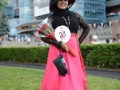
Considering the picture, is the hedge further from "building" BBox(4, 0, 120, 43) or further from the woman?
"building" BBox(4, 0, 120, 43)

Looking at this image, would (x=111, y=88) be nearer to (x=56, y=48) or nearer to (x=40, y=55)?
(x=56, y=48)

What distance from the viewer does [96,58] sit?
13.7 metres

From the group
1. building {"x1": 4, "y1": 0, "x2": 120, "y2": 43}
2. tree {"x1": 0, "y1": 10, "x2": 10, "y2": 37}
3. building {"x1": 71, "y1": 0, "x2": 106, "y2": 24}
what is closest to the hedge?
building {"x1": 4, "y1": 0, "x2": 120, "y2": 43}

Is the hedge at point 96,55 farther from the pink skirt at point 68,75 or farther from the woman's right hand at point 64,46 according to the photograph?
the woman's right hand at point 64,46

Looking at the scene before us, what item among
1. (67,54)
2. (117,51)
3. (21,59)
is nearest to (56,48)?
(67,54)

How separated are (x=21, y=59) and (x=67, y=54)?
17.2 meters

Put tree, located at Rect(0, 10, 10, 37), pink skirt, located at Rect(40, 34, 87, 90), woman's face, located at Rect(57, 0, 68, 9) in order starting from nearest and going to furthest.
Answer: pink skirt, located at Rect(40, 34, 87, 90), woman's face, located at Rect(57, 0, 68, 9), tree, located at Rect(0, 10, 10, 37)

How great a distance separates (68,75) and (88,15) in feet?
193

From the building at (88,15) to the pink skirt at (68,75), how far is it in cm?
3829

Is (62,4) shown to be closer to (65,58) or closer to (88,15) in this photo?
(65,58)

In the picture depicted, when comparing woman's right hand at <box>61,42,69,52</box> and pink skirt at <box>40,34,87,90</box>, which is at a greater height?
woman's right hand at <box>61,42,69,52</box>

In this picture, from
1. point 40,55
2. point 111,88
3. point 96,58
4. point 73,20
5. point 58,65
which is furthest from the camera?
point 40,55

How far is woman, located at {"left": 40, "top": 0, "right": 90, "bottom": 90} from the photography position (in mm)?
3336

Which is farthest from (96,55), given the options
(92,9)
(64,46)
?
(92,9)
